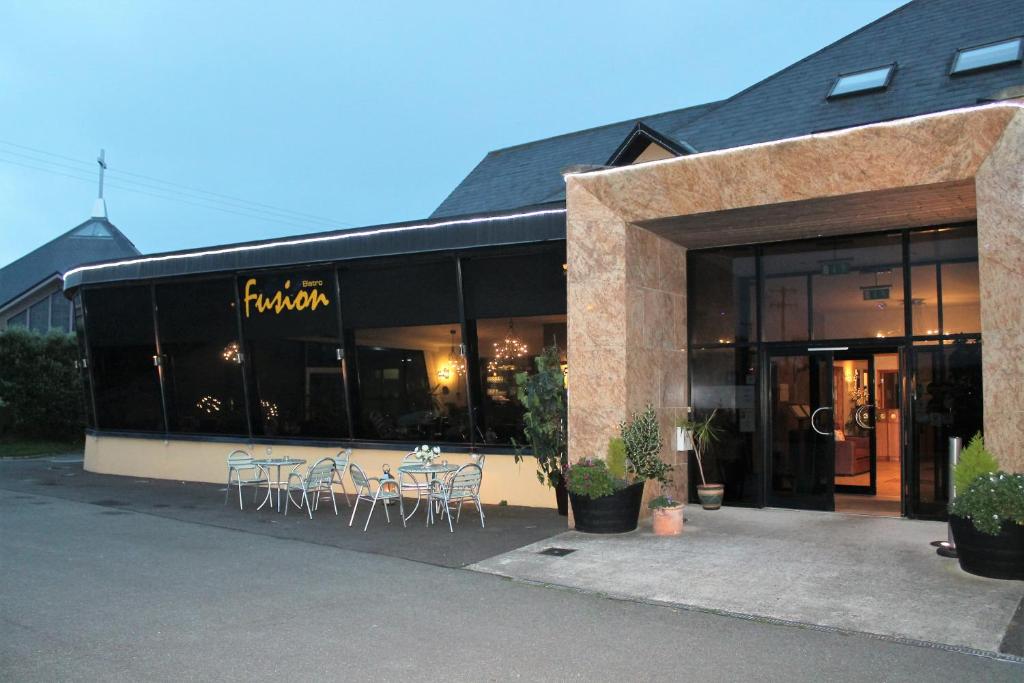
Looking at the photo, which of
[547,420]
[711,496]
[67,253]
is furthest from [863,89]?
[67,253]

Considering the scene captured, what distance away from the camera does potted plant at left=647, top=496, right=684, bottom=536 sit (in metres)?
8.89

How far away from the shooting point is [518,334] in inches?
463

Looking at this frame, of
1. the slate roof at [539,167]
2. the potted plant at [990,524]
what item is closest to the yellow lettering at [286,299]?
the slate roof at [539,167]

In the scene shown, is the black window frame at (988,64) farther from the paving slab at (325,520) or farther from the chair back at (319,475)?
the chair back at (319,475)

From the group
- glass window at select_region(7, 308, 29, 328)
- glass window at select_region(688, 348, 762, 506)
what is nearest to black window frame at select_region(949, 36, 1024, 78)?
glass window at select_region(688, 348, 762, 506)

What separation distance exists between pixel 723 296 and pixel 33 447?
63.6 feet

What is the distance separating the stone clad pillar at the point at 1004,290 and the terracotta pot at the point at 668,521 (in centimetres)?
300

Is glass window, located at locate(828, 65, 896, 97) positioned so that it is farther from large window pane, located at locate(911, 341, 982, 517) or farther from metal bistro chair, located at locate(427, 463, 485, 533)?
metal bistro chair, located at locate(427, 463, 485, 533)

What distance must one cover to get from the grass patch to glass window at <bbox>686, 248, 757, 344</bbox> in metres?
17.3

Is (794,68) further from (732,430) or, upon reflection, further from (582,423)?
(582,423)

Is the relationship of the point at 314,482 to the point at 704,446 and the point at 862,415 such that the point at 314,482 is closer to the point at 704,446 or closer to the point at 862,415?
the point at 704,446

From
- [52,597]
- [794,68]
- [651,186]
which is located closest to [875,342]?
[651,186]

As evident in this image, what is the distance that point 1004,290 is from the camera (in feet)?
23.9

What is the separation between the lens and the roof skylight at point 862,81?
1177 centimetres
